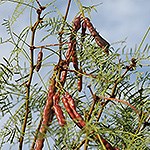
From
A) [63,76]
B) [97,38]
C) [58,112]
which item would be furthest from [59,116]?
[97,38]

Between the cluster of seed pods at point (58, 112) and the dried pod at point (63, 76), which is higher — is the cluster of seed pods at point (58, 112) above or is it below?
below

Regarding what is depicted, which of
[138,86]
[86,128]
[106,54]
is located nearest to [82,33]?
[106,54]

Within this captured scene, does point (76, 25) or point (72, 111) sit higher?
point (76, 25)

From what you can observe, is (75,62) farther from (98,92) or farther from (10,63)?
(10,63)

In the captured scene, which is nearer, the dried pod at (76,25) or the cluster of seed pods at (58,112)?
the cluster of seed pods at (58,112)

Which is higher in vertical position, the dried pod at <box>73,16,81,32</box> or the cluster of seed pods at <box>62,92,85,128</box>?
the dried pod at <box>73,16,81,32</box>

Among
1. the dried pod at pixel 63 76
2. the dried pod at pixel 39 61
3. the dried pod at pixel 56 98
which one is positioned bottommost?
the dried pod at pixel 56 98

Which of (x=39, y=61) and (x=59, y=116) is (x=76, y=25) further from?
(x=59, y=116)

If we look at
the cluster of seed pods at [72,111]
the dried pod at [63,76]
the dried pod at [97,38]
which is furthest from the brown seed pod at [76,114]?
the dried pod at [97,38]

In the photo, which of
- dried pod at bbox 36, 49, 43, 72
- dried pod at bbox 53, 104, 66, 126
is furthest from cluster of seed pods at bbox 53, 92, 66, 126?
dried pod at bbox 36, 49, 43, 72

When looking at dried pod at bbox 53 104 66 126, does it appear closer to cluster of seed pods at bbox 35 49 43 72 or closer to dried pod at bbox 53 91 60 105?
dried pod at bbox 53 91 60 105

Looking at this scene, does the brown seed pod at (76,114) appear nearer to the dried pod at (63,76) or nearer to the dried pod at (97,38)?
the dried pod at (63,76)

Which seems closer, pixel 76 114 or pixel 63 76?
pixel 76 114

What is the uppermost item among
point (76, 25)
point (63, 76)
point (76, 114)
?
point (76, 25)
